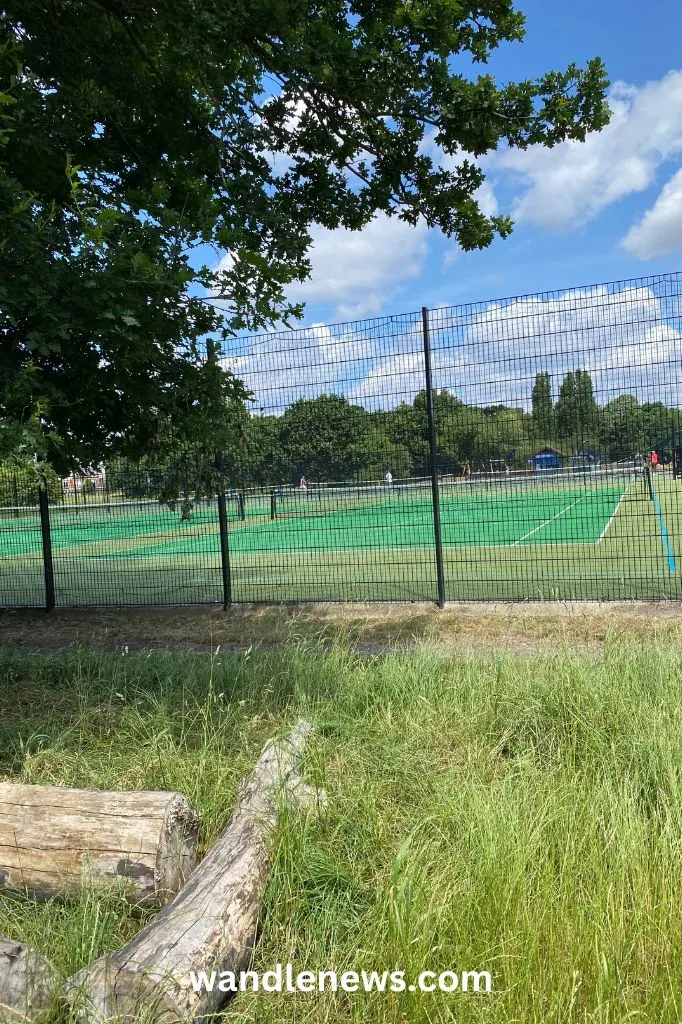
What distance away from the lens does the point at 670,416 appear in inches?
290

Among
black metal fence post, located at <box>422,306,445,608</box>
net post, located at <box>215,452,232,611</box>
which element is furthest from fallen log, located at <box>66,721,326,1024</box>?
net post, located at <box>215,452,232,611</box>

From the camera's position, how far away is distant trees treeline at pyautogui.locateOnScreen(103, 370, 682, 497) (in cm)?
748

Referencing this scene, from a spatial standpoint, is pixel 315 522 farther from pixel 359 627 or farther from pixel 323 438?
pixel 359 627

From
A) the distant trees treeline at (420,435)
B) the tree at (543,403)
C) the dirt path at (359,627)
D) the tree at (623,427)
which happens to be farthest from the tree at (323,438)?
the tree at (623,427)

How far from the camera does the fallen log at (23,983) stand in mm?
2170

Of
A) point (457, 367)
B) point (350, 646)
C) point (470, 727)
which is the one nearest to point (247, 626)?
point (350, 646)

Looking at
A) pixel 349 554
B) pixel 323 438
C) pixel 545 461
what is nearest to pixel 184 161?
pixel 323 438

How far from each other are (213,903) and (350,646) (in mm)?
3736

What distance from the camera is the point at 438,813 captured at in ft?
9.84

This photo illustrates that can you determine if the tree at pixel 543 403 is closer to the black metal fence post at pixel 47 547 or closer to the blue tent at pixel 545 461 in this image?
the blue tent at pixel 545 461
